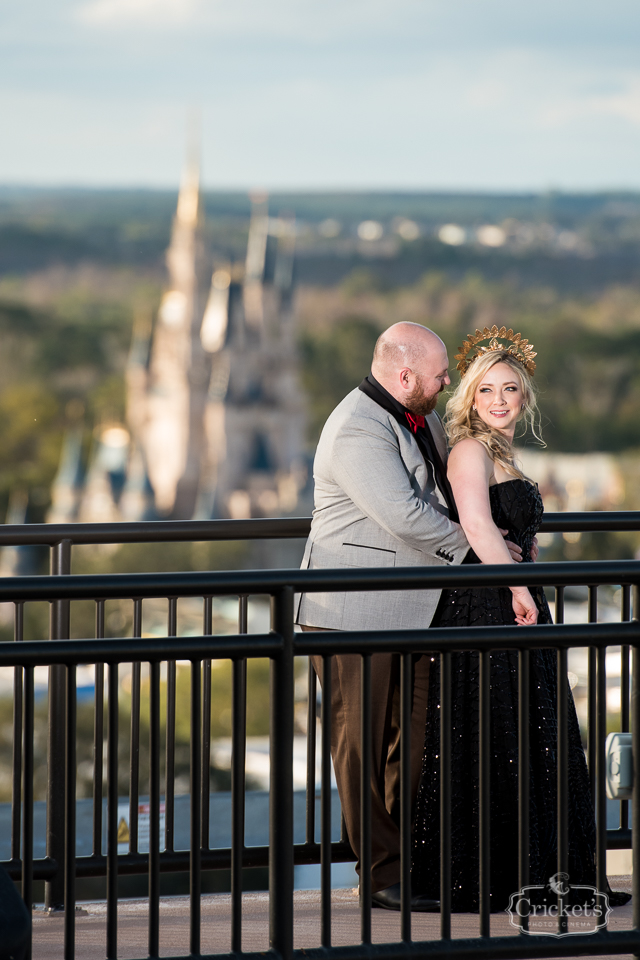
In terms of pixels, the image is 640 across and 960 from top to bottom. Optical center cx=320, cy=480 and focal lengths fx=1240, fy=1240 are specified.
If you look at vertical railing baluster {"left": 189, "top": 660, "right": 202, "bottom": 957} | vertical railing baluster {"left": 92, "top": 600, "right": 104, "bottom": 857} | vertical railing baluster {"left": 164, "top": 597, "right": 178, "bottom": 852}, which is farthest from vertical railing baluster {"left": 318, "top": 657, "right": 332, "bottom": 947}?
vertical railing baluster {"left": 164, "top": 597, "right": 178, "bottom": 852}

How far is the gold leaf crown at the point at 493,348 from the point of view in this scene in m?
3.80

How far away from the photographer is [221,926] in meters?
3.52

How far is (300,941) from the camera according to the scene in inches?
134

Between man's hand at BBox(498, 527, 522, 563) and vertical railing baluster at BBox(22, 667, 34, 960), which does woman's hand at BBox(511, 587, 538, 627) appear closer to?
man's hand at BBox(498, 527, 522, 563)

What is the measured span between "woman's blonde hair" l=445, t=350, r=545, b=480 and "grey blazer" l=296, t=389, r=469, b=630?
171 mm

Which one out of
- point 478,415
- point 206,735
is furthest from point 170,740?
Answer: point 478,415

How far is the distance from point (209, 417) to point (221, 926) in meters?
107

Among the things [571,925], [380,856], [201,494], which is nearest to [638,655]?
[571,925]

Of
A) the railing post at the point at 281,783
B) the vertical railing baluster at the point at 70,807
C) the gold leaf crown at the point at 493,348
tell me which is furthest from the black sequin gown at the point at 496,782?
the vertical railing baluster at the point at 70,807

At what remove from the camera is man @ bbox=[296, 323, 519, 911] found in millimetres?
3504

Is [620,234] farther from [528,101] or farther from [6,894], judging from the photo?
[6,894]

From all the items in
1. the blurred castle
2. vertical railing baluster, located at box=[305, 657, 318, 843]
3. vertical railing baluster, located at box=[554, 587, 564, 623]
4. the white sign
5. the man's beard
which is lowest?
the white sign

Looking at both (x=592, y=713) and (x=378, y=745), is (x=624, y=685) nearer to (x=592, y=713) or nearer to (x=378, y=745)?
(x=378, y=745)

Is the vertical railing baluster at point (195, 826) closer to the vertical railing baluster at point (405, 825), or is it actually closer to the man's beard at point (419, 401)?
the vertical railing baluster at point (405, 825)
